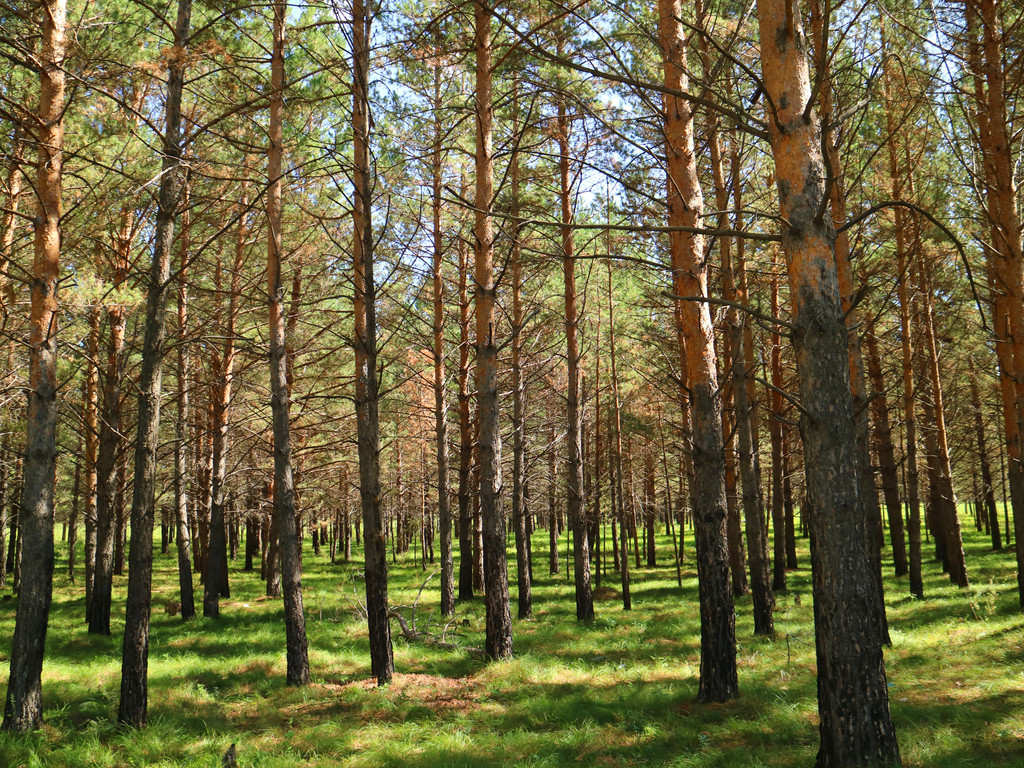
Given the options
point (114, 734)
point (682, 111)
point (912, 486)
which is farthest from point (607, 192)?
point (114, 734)

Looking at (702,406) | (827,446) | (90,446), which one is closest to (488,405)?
(702,406)

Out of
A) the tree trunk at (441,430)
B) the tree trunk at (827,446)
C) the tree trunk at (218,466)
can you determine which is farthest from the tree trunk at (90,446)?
the tree trunk at (827,446)

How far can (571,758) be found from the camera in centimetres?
567

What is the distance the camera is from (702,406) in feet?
22.2

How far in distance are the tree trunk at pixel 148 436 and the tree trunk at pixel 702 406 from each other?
538 centimetres

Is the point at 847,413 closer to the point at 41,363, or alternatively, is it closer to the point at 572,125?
the point at 41,363

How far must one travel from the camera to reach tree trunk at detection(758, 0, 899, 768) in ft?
11.6

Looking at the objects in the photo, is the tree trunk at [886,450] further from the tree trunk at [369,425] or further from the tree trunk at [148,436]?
the tree trunk at [148,436]

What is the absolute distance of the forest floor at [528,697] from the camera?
18.6 feet

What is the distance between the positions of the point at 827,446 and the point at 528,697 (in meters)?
5.48

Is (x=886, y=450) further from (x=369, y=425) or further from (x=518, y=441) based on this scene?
(x=369, y=425)

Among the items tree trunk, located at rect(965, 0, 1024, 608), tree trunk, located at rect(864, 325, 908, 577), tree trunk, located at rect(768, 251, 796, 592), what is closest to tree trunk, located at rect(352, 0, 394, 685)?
tree trunk, located at rect(965, 0, 1024, 608)

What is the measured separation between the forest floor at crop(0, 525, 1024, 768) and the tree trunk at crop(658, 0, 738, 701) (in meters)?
0.63

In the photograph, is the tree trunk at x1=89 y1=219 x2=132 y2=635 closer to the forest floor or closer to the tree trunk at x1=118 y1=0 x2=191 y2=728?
the forest floor
